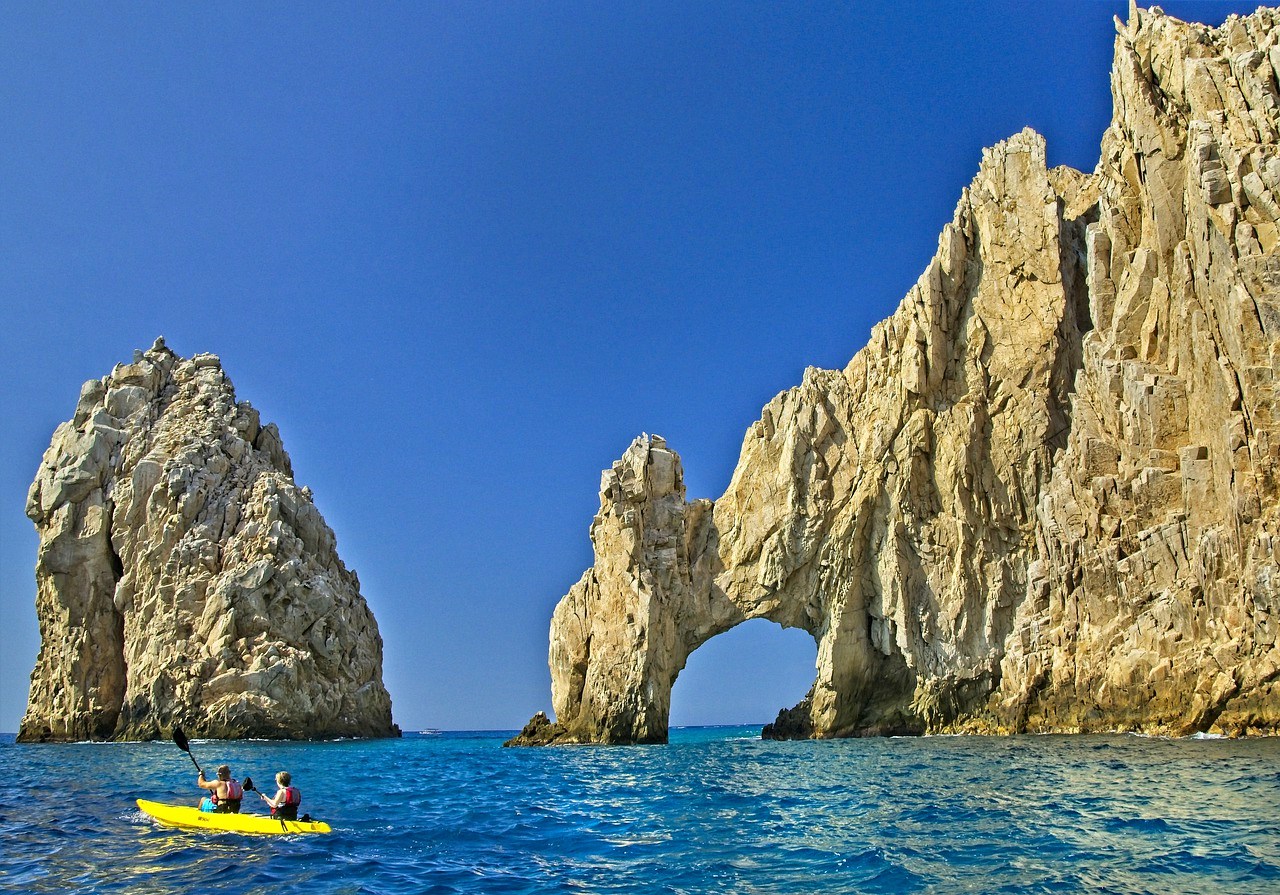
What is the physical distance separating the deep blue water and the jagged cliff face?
2524 cm

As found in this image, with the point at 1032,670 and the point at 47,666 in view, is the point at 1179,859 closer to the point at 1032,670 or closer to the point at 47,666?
the point at 1032,670

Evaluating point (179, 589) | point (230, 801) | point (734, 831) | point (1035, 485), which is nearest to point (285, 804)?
point (230, 801)

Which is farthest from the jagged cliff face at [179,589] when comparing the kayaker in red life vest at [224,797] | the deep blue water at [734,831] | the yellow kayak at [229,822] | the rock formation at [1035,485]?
the kayaker in red life vest at [224,797]

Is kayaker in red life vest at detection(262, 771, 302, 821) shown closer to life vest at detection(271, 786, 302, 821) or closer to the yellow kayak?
life vest at detection(271, 786, 302, 821)

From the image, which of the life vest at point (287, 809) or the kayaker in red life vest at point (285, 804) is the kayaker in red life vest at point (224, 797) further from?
the life vest at point (287, 809)

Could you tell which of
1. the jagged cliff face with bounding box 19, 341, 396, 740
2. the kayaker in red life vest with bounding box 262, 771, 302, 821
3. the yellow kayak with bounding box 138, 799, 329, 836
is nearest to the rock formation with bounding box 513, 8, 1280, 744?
the jagged cliff face with bounding box 19, 341, 396, 740

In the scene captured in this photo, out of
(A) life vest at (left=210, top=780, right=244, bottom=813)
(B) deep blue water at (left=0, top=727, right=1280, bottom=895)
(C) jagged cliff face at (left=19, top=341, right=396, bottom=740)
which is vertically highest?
(C) jagged cliff face at (left=19, top=341, right=396, bottom=740)

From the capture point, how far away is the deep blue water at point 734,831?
40.3 ft

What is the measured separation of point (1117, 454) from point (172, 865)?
131 ft

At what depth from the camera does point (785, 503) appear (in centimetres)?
5138

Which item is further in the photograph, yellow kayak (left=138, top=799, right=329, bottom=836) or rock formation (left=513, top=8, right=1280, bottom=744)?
rock formation (left=513, top=8, right=1280, bottom=744)

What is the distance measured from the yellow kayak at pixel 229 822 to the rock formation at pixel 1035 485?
29804 millimetres

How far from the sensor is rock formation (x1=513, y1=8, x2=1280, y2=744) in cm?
3397

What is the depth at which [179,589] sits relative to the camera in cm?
5594
